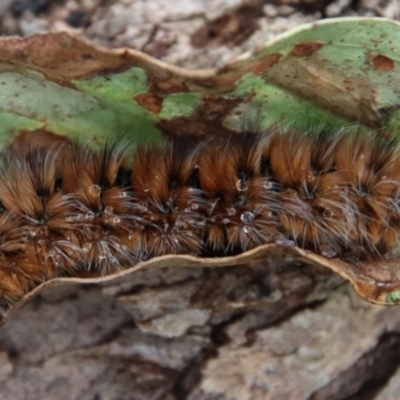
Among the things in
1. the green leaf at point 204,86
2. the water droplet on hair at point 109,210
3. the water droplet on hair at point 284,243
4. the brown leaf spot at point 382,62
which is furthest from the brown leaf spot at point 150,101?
the brown leaf spot at point 382,62

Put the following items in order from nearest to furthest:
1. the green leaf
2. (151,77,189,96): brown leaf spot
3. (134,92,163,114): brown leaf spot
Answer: the green leaf, (151,77,189,96): brown leaf spot, (134,92,163,114): brown leaf spot

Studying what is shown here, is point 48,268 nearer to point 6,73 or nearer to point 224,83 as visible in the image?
point 6,73

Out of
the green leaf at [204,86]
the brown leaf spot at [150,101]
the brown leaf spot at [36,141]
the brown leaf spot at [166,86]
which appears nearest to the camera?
the green leaf at [204,86]

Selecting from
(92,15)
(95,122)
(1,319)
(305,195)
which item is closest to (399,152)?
(305,195)

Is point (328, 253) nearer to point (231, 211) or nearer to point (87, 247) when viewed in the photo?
point (231, 211)

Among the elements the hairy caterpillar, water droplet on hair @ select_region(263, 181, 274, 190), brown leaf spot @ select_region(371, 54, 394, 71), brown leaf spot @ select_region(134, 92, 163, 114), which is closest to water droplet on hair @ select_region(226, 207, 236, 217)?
the hairy caterpillar

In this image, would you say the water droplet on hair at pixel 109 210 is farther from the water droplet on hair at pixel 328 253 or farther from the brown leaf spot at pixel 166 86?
the water droplet on hair at pixel 328 253

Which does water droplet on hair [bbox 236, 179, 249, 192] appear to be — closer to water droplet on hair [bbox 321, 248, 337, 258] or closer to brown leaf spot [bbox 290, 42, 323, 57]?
water droplet on hair [bbox 321, 248, 337, 258]
